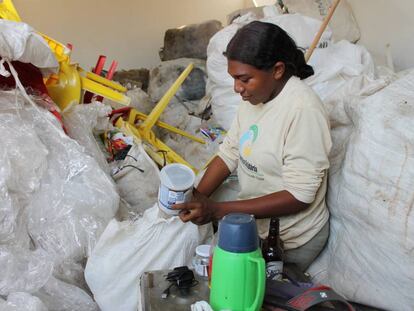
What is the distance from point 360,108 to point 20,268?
1084 mm

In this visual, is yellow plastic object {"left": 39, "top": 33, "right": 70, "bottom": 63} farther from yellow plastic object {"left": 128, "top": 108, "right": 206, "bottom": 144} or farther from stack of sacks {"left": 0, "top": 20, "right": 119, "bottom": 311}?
yellow plastic object {"left": 128, "top": 108, "right": 206, "bottom": 144}

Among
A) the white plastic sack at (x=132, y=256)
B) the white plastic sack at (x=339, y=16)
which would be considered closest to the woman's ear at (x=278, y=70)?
the white plastic sack at (x=132, y=256)

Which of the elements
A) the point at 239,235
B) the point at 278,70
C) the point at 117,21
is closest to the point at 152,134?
the point at 278,70

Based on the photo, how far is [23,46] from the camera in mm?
1524

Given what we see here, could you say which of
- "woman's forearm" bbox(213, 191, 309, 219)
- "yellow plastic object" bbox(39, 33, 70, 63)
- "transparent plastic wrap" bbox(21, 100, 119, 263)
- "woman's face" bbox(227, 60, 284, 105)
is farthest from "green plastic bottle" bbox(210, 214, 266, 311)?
"yellow plastic object" bbox(39, 33, 70, 63)

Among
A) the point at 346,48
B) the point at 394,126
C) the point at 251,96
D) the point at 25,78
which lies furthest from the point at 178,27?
Result: the point at 394,126

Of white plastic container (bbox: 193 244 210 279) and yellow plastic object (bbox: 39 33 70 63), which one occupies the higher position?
yellow plastic object (bbox: 39 33 70 63)

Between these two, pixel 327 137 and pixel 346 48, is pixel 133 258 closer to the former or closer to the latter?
pixel 327 137

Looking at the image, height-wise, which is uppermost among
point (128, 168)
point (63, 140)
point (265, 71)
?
point (265, 71)

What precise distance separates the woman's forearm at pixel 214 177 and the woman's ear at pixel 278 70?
0.40 meters

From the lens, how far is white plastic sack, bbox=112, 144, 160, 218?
181 cm

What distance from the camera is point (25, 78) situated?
1758mm

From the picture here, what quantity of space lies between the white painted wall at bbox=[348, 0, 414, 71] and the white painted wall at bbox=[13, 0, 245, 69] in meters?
1.80

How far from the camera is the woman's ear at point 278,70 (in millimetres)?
1276
